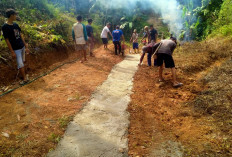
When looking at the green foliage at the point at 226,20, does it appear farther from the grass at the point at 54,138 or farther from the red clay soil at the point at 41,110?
the grass at the point at 54,138

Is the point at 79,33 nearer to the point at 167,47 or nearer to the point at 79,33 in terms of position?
the point at 79,33

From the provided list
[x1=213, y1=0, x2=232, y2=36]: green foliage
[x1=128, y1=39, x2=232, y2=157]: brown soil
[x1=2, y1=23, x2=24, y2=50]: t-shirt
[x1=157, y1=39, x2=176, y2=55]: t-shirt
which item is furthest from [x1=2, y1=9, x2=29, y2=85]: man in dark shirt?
[x1=213, y1=0, x2=232, y2=36]: green foliage

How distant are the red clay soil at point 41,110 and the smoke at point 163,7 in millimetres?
11315

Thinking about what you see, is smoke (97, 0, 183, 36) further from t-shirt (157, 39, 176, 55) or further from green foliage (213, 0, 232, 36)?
t-shirt (157, 39, 176, 55)

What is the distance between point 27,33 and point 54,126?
4844 mm

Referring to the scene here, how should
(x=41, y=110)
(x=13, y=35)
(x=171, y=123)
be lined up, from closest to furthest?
1. (x=171, y=123)
2. (x=41, y=110)
3. (x=13, y=35)

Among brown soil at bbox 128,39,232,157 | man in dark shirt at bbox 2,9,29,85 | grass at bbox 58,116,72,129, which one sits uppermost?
man in dark shirt at bbox 2,9,29,85

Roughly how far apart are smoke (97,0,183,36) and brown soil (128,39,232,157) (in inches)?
394

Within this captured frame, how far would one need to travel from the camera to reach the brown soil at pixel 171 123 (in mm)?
2459

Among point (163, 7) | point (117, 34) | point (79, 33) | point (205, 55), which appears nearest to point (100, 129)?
point (79, 33)

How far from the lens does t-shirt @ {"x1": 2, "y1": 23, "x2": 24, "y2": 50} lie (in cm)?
395

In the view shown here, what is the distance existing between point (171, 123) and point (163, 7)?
16791 mm

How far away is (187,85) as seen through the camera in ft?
15.5

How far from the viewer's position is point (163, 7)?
55.9 ft
